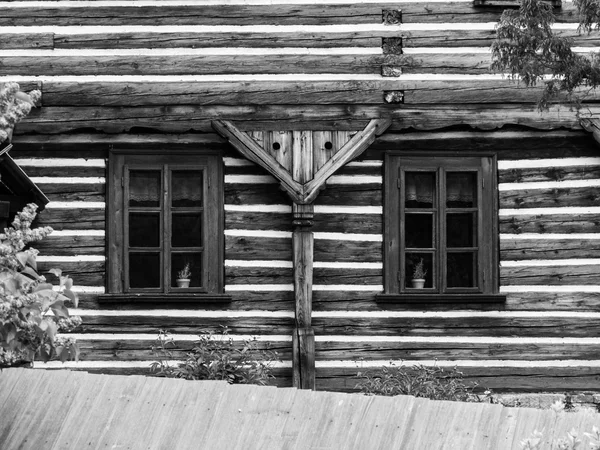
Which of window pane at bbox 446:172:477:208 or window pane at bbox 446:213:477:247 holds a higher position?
window pane at bbox 446:172:477:208

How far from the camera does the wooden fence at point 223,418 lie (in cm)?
711

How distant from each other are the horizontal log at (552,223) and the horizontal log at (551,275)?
0.43 meters

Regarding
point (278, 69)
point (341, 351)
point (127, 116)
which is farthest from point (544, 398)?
point (127, 116)

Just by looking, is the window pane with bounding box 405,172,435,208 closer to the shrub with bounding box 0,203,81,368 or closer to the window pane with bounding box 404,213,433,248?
the window pane with bounding box 404,213,433,248

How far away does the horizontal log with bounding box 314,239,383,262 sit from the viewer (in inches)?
487

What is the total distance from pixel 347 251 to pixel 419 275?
888 mm

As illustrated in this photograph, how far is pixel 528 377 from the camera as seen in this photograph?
12.5 metres

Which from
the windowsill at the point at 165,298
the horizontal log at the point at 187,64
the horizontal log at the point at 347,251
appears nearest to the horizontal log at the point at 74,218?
the windowsill at the point at 165,298

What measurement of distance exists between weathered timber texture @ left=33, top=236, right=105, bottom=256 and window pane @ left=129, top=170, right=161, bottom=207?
23.6 inches

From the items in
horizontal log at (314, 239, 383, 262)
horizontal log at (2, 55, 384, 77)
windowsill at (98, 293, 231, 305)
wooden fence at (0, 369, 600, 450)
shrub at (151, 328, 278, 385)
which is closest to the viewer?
wooden fence at (0, 369, 600, 450)

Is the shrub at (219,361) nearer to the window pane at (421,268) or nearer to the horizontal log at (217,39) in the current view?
the window pane at (421,268)

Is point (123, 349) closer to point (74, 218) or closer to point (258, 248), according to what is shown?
point (74, 218)

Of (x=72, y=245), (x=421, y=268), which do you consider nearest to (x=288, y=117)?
(x=421, y=268)

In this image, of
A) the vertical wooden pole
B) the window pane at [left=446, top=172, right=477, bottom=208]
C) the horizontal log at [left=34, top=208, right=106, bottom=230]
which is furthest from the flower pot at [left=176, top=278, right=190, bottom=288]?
the window pane at [left=446, top=172, right=477, bottom=208]
